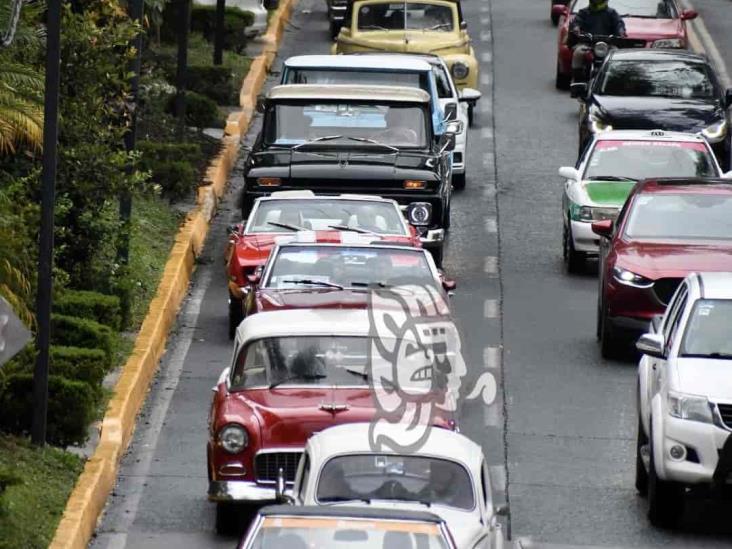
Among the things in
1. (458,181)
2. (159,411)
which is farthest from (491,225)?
(159,411)

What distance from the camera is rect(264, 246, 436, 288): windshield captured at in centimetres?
1872

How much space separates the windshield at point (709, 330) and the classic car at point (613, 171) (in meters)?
8.13

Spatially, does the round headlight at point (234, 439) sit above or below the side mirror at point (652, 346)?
below

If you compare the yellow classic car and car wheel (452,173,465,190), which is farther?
the yellow classic car

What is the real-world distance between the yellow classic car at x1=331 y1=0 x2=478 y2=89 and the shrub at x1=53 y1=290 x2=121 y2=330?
1305 centimetres

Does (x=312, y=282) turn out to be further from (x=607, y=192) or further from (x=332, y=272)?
(x=607, y=192)

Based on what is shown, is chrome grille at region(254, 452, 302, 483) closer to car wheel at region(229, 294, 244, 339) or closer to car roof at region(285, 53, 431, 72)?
car wheel at region(229, 294, 244, 339)

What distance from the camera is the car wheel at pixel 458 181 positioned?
2983cm

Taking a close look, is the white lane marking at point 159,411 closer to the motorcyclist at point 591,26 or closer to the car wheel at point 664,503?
the car wheel at point 664,503

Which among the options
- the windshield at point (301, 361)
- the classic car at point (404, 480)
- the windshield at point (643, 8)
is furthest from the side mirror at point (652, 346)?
the windshield at point (643, 8)

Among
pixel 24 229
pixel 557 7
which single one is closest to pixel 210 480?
pixel 24 229

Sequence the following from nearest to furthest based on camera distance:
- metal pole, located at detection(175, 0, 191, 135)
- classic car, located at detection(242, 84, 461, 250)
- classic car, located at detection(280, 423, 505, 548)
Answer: classic car, located at detection(280, 423, 505, 548) → classic car, located at detection(242, 84, 461, 250) → metal pole, located at detection(175, 0, 191, 135)

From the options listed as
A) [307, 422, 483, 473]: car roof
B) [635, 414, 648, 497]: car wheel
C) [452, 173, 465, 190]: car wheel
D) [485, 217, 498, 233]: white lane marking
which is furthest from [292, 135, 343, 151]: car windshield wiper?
[307, 422, 483, 473]: car roof

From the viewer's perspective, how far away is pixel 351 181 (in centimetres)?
2339
